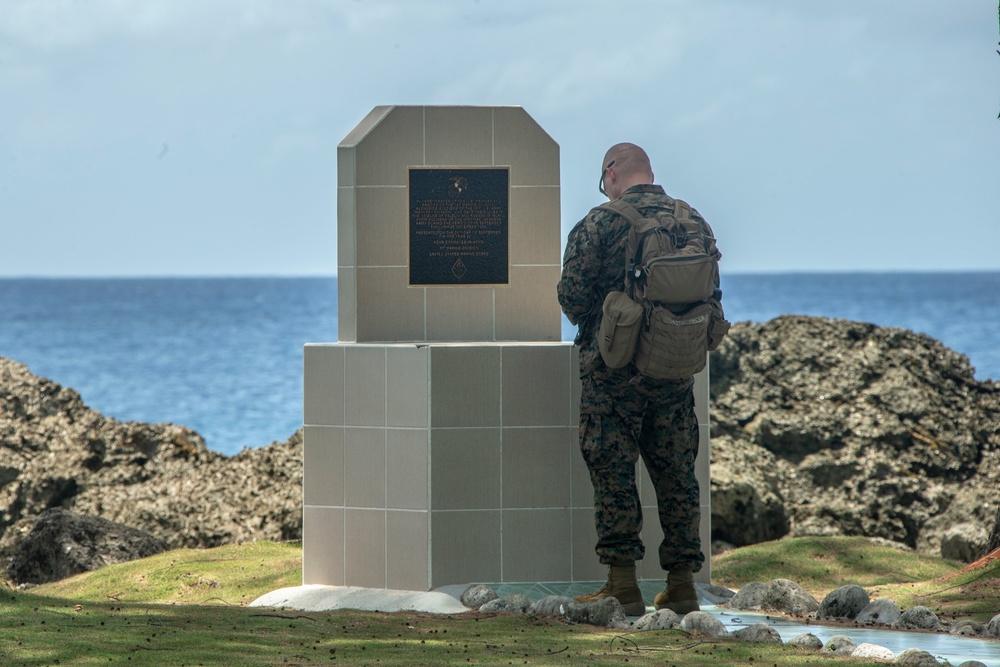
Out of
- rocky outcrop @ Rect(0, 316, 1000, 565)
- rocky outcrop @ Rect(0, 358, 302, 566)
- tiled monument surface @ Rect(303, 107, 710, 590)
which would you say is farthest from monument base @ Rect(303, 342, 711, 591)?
rocky outcrop @ Rect(0, 358, 302, 566)

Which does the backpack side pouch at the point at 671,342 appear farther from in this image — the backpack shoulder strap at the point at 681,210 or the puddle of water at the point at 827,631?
the puddle of water at the point at 827,631

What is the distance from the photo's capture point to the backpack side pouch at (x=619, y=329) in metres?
7.39

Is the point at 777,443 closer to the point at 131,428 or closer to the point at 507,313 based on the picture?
the point at 507,313

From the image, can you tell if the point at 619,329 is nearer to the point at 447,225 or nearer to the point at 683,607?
the point at 683,607

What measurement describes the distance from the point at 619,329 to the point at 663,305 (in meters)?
0.28

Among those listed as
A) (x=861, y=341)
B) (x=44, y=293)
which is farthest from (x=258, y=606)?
(x=44, y=293)

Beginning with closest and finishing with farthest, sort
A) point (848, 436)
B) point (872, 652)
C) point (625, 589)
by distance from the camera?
1. point (872, 652)
2. point (625, 589)
3. point (848, 436)

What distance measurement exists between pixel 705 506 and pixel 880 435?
5.39 meters

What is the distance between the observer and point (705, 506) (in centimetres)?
868

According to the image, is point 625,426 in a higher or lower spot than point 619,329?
lower

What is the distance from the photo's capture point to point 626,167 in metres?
7.88

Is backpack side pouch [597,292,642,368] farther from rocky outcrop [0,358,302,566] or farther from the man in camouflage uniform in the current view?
rocky outcrop [0,358,302,566]

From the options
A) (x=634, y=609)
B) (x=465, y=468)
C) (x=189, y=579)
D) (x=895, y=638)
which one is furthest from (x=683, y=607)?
(x=189, y=579)

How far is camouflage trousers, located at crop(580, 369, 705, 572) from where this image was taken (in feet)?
25.3
